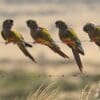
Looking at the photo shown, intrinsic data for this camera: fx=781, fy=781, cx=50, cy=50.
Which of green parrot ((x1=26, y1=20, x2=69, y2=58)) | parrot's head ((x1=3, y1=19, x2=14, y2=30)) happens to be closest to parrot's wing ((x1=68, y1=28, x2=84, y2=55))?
green parrot ((x1=26, y1=20, x2=69, y2=58))

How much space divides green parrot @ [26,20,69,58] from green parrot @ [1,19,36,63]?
0.25 meters

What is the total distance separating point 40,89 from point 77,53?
0.96 metres

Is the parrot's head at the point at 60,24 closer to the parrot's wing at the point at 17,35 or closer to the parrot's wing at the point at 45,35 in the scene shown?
the parrot's wing at the point at 45,35

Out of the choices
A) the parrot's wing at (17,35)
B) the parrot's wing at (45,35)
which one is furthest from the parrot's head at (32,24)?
the parrot's wing at (17,35)

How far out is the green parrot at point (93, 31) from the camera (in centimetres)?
1365

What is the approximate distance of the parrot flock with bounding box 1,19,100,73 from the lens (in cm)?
1338

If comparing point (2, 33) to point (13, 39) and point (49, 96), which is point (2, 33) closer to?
point (13, 39)

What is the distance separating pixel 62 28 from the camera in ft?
45.8

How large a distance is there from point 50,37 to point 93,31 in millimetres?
841

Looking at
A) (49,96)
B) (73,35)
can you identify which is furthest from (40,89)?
(73,35)

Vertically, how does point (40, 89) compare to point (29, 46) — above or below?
below

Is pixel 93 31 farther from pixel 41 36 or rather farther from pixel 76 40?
pixel 41 36

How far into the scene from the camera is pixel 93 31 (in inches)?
547

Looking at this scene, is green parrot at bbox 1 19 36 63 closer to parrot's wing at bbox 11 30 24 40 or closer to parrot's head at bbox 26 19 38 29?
parrot's wing at bbox 11 30 24 40
